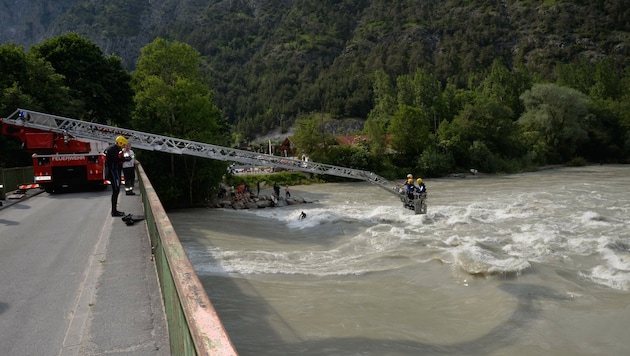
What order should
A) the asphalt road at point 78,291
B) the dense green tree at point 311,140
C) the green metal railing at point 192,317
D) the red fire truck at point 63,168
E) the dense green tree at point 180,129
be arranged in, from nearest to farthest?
the green metal railing at point 192,317, the asphalt road at point 78,291, the red fire truck at point 63,168, the dense green tree at point 180,129, the dense green tree at point 311,140

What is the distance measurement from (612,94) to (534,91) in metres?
27.6

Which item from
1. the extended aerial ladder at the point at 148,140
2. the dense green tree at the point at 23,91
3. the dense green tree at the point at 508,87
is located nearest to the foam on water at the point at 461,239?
the extended aerial ladder at the point at 148,140

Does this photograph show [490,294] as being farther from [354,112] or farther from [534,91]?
[354,112]

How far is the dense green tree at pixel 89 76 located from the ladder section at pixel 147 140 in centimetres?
1202

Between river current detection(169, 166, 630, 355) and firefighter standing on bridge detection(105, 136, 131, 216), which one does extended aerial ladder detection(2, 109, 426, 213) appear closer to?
river current detection(169, 166, 630, 355)

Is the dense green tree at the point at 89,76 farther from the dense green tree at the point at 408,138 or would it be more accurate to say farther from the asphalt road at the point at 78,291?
the dense green tree at the point at 408,138

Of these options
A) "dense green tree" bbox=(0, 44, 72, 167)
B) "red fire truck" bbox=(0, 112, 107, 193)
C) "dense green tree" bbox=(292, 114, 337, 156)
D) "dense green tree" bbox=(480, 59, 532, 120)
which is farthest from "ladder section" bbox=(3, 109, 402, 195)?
"dense green tree" bbox=(480, 59, 532, 120)

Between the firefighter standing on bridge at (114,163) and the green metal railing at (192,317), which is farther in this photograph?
the firefighter standing on bridge at (114,163)

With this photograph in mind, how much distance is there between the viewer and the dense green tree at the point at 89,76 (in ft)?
135

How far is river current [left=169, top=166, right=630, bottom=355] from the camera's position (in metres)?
10.5

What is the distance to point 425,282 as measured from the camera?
14445mm

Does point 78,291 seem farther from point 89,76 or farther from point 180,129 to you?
point 89,76

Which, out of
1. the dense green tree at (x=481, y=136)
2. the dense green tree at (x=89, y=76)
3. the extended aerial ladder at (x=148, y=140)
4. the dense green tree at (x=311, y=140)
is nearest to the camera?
the extended aerial ladder at (x=148, y=140)

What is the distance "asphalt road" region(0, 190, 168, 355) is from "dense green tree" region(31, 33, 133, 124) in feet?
105
